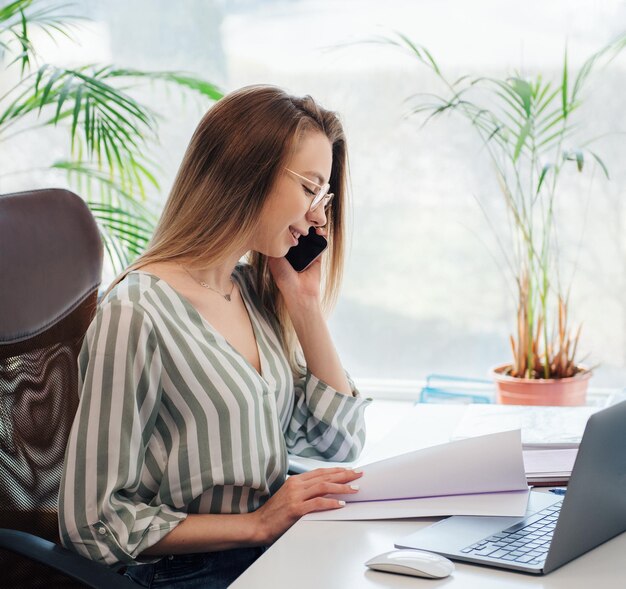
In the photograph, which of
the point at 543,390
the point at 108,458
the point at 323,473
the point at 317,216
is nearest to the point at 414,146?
the point at 543,390

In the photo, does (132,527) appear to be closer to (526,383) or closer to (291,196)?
(291,196)

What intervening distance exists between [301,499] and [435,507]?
18 cm

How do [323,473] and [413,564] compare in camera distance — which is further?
[323,473]

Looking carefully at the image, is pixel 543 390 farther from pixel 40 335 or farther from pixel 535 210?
pixel 40 335

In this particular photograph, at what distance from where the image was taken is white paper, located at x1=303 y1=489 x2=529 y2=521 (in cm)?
108

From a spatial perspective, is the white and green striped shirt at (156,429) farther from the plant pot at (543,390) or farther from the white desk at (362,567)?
the plant pot at (543,390)

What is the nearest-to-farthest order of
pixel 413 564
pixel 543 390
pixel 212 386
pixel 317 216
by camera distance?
pixel 413 564
pixel 212 386
pixel 317 216
pixel 543 390

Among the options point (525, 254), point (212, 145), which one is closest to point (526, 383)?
point (525, 254)

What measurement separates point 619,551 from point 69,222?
95cm

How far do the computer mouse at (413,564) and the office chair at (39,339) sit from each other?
47 centimetres

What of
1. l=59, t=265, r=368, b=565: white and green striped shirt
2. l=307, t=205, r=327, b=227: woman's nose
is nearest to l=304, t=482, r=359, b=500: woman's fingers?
l=59, t=265, r=368, b=565: white and green striped shirt

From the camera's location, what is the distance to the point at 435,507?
1.11m

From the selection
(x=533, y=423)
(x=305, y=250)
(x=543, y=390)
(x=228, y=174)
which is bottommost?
(x=543, y=390)

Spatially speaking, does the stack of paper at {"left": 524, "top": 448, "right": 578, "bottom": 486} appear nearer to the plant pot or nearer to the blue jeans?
the blue jeans
